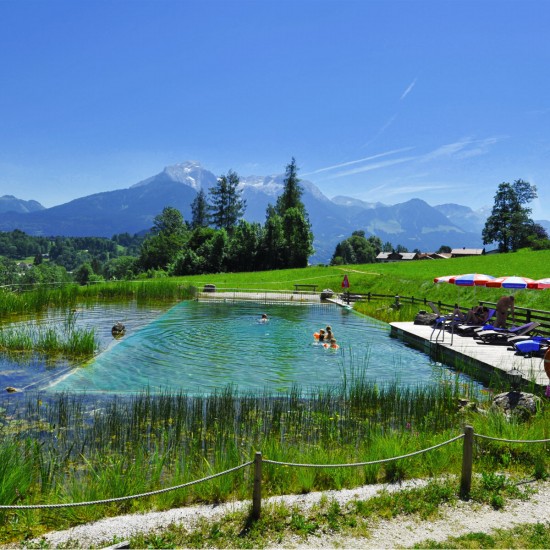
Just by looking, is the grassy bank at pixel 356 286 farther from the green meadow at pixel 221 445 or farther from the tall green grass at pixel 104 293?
the green meadow at pixel 221 445

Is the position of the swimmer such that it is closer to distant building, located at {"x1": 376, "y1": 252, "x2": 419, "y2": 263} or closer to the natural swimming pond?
the natural swimming pond

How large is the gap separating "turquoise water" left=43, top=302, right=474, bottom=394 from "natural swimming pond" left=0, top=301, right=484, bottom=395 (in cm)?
3

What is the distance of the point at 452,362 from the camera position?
16.2 m

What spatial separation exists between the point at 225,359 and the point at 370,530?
1119 cm

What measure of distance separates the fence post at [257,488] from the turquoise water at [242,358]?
6468 mm

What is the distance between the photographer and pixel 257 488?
19.0 ft

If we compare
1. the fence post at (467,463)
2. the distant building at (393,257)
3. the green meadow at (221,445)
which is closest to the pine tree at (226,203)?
the distant building at (393,257)

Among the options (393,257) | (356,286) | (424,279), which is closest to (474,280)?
(424,279)

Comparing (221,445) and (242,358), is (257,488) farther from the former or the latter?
(242,358)

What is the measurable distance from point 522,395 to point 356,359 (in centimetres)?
727

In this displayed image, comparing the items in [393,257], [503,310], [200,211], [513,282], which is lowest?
[503,310]

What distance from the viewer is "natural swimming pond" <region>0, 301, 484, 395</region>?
13.1m

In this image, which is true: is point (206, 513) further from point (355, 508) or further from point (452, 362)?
point (452, 362)

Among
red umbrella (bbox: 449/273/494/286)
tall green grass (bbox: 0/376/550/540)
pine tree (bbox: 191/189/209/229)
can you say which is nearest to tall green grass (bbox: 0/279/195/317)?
tall green grass (bbox: 0/376/550/540)
